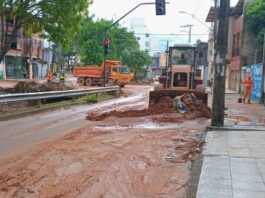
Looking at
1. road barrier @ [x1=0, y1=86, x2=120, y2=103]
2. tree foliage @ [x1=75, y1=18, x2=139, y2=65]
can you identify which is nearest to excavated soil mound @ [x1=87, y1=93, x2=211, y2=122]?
road barrier @ [x1=0, y1=86, x2=120, y2=103]

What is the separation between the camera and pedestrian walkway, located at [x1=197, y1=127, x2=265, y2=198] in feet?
22.2

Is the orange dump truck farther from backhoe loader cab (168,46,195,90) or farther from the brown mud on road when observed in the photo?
the brown mud on road

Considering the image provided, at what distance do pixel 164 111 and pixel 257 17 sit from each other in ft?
108

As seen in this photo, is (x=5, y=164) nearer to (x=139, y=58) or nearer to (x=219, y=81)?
(x=219, y=81)

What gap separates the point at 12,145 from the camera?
36.1ft

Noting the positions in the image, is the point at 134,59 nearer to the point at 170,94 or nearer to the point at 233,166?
the point at 170,94

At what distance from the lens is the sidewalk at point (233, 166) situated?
267 inches

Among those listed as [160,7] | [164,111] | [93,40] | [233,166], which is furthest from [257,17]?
[233,166]

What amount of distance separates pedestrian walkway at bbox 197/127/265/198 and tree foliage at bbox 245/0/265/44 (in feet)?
125

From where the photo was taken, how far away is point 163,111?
19.6 metres

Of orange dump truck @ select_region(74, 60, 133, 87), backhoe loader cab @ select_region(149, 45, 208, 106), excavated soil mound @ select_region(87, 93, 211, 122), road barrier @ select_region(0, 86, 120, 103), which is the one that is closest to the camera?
road barrier @ select_region(0, 86, 120, 103)

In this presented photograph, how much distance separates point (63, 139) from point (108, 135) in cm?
136

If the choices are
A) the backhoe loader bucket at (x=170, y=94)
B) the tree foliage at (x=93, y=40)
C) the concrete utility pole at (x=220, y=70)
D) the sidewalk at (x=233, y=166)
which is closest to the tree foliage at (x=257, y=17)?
the tree foliage at (x=93, y=40)

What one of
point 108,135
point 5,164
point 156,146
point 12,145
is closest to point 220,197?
point 5,164
